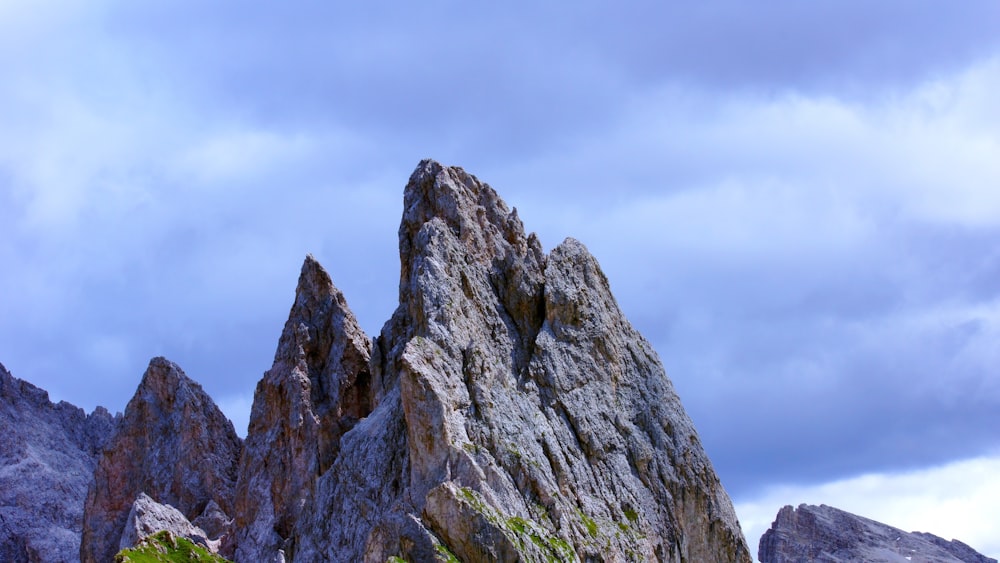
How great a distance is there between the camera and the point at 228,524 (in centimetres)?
15712

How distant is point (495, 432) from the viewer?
11488 centimetres

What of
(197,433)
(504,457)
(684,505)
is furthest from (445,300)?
(197,433)

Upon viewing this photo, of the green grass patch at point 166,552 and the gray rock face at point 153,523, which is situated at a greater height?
the gray rock face at point 153,523

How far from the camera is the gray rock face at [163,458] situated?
548 ft

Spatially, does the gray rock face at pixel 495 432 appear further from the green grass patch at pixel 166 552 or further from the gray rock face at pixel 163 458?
the gray rock face at pixel 163 458

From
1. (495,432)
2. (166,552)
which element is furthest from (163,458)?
(495,432)

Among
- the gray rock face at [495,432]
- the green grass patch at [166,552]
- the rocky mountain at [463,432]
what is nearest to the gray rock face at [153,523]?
the rocky mountain at [463,432]

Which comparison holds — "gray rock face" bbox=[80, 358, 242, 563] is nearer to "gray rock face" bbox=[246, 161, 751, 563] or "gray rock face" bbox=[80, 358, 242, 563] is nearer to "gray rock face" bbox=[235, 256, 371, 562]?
"gray rock face" bbox=[235, 256, 371, 562]

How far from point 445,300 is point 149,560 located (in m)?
34.8

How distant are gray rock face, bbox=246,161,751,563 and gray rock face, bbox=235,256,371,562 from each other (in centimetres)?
34

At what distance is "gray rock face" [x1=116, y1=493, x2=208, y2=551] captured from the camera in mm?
145250

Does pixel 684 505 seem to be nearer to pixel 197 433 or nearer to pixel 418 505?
pixel 418 505

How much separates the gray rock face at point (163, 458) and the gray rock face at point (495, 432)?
16.9m

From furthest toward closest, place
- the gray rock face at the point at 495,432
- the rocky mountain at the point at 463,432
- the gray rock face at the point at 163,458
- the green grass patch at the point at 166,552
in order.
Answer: the gray rock face at the point at 163,458 → the green grass patch at the point at 166,552 → the rocky mountain at the point at 463,432 → the gray rock face at the point at 495,432
